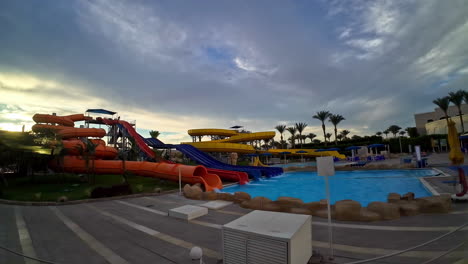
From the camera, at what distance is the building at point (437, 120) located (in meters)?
37.6

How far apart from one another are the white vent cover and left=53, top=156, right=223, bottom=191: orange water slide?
1026cm

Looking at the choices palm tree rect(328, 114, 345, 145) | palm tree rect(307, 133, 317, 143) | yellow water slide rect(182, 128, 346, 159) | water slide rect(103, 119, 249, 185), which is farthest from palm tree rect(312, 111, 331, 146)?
water slide rect(103, 119, 249, 185)

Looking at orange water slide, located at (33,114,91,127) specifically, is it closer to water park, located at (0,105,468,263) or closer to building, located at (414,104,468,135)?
water park, located at (0,105,468,263)

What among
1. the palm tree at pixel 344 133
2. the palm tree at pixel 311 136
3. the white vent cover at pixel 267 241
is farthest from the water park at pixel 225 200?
the palm tree at pixel 344 133

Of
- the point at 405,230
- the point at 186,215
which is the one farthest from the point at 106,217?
the point at 405,230

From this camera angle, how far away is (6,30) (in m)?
6.34

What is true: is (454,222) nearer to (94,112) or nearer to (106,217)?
(106,217)

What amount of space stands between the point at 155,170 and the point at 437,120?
68866 millimetres

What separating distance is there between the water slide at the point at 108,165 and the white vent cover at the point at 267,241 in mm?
9918

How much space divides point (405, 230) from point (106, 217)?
9888 millimetres

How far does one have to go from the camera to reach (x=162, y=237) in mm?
5551

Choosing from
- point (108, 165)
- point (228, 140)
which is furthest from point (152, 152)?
point (228, 140)

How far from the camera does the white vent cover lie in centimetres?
313

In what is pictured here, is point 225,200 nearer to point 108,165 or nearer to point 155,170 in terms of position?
point 155,170
